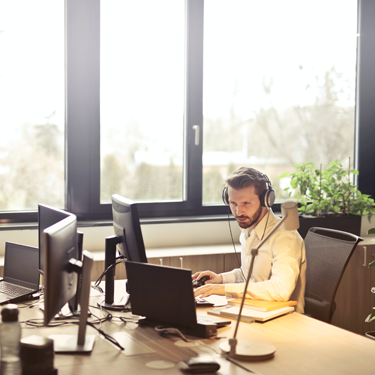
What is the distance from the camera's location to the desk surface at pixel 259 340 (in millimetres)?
1370

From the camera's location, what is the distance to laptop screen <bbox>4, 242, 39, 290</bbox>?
2.13 meters

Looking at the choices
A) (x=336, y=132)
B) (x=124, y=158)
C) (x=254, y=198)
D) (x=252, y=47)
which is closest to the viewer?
(x=254, y=198)

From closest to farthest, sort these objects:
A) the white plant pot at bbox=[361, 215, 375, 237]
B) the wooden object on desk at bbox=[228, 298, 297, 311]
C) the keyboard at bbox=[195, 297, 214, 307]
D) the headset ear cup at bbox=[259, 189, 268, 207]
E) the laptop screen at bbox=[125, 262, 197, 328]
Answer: the laptop screen at bbox=[125, 262, 197, 328], the wooden object on desk at bbox=[228, 298, 297, 311], the keyboard at bbox=[195, 297, 214, 307], the headset ear cup at bbox=[259, 189, 268, 207], the white plant pot at bbox=[361, 215, 375, 237]

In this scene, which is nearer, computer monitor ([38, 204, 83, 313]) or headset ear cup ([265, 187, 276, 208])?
computer monitor ([38, 204, 83, 313])

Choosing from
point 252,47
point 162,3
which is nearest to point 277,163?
point 252,47

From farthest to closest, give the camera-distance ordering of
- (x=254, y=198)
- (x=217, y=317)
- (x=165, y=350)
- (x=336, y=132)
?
(x=336, y=132)
(x=254, y=198)
(x=217, y=317)
(x=165, y=350)

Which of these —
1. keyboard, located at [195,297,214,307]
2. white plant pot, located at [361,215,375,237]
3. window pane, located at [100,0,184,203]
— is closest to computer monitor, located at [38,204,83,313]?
keyboard, located at [195,297,214,307]

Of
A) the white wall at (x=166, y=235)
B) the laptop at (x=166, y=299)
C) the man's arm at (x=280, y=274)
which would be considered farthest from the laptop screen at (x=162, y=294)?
the white wall at (x=166, y=235)

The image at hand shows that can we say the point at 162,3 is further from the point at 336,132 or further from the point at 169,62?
the point at 336,132

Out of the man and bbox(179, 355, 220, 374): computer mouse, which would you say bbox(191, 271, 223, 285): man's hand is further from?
bbox(179, 355, 220, 374): computer mouse

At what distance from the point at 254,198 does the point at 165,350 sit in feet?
3.13

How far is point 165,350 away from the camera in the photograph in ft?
4.96

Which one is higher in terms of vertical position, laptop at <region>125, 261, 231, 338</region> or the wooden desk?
laptop at <region>125, 261, 231, 338</region>

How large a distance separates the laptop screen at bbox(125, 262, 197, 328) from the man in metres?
0.35
